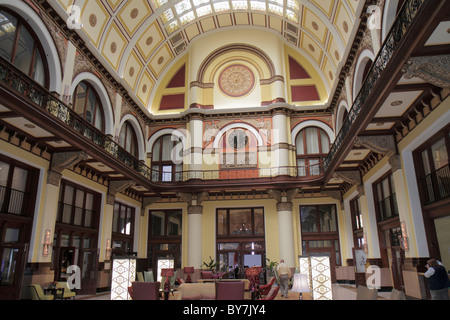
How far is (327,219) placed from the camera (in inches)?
775

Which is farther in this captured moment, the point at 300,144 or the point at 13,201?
the point at 300,144

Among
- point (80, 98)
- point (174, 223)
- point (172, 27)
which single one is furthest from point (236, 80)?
point (80, 98)

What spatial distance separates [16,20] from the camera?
10.6 m

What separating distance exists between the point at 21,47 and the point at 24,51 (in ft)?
0.49

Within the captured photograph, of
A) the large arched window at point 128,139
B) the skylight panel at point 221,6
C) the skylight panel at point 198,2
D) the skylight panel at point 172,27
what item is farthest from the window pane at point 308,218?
the skylight panel at point 198,2

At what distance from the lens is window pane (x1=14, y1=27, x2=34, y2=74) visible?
10661 millimetres

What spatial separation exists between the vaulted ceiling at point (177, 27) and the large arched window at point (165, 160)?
8.07 feet

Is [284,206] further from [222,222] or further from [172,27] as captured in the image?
[172,27]

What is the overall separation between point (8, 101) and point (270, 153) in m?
14.4

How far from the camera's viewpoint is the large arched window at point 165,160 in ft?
67.8

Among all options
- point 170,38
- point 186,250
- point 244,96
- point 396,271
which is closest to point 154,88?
point 170,38

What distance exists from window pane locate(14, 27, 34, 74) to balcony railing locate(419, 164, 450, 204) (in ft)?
41.5

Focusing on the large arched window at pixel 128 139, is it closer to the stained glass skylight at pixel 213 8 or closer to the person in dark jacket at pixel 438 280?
the stained glass skylight at pixel 213 8
